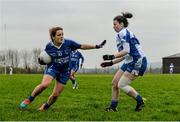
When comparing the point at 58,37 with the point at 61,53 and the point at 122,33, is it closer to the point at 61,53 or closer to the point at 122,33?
the point at 61,53

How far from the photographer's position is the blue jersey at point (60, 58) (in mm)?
11172

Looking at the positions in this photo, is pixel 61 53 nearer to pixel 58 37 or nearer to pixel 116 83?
pixel 58 37

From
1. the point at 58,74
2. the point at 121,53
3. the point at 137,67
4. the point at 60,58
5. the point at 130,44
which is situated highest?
the point at 130,44

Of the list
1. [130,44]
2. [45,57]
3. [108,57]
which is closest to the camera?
[108,57]

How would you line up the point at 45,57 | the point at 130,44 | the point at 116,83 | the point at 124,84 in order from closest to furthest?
the point at 45,57 → the point at 130,44 → the point at 124,84 → the point at 116,83

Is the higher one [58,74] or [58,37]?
[58,37]

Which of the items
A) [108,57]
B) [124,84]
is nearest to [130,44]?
[108,57]

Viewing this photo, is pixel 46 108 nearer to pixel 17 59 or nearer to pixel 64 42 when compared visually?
pixel 64 42

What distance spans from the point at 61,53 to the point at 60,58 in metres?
0.13

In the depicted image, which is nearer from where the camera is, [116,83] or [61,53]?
[61,53]

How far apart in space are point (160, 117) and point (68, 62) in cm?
256

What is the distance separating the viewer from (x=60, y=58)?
36.8 ft

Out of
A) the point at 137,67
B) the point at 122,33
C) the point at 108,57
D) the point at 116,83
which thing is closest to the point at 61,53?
the point at 108,57

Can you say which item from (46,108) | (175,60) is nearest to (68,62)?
(46,108)
